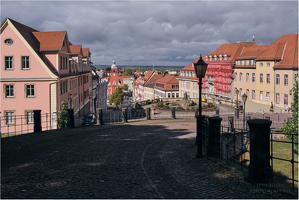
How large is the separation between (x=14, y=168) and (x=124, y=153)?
4.17m

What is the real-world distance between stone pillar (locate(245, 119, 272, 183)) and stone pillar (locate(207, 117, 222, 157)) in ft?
9.46

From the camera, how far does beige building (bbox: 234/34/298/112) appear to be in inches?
1626

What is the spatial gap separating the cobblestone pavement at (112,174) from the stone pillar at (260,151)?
0.36 m

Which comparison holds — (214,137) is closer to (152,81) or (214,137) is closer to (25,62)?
(25,62)

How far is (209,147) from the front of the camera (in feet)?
33.9

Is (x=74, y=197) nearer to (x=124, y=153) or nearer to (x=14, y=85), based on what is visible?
(x=124, y=153)

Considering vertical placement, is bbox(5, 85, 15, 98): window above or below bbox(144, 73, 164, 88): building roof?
below

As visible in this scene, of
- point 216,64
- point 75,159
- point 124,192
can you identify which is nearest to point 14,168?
point 75,159

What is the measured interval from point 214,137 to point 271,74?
39.7 meters

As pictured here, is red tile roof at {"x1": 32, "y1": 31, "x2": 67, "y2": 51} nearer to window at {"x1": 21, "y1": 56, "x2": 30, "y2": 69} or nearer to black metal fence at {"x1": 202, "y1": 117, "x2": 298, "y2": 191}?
window at {"x1": 21, "y1": 56, "x2": 30, "y2": 69}

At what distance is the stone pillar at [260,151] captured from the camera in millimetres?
6996

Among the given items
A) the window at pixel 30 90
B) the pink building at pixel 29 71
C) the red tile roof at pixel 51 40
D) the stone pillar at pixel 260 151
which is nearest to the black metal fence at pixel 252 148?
the stone pillar at pixel 260 151

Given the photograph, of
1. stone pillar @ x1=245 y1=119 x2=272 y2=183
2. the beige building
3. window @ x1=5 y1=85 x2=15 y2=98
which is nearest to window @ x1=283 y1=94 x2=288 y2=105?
the beige building

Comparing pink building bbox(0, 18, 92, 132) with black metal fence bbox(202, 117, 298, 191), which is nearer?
black metal fence bbox(202, 117, 298, 191)
